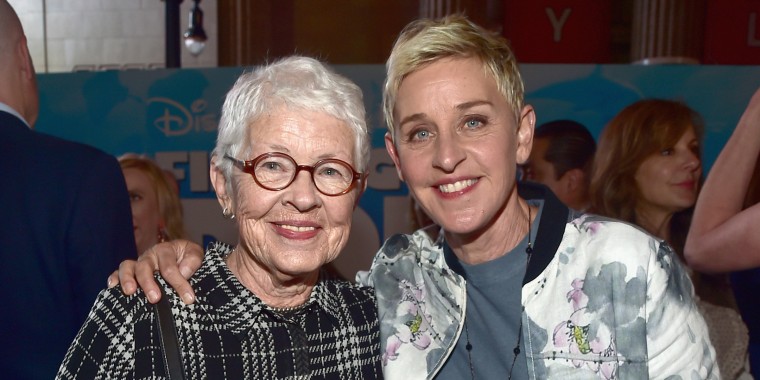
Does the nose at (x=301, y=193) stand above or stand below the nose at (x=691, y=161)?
above

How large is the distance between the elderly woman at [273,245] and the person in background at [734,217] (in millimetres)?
1161

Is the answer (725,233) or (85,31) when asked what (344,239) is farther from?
(85,31)

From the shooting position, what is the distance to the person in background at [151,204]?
3734 mm

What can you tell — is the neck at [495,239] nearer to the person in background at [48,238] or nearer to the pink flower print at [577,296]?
the pink flower print at [577,296]

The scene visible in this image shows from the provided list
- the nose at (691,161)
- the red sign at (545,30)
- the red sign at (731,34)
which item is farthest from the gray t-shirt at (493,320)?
the red sign at (731,34)

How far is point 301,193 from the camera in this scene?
158cm

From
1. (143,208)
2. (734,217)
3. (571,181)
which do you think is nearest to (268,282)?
(734,217)

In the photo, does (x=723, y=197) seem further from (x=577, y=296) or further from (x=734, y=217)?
(x=577, y=296)

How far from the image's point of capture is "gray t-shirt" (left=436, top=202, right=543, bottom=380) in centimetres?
175

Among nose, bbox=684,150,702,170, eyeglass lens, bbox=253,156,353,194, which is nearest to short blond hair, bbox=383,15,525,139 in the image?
eyeglass lens, bbox=253,156,353,194

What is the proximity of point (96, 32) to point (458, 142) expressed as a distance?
30.7 feet

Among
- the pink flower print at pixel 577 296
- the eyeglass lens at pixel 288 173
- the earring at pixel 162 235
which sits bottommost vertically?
the earring at pixel 162 235

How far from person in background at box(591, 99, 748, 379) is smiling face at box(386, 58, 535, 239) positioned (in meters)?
1.53

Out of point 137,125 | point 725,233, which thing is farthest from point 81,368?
point 137,125
